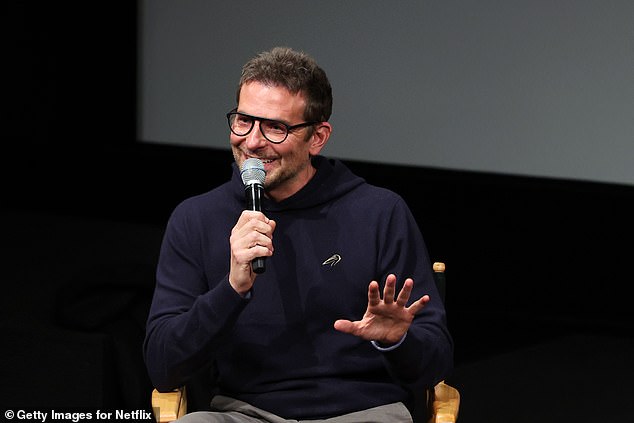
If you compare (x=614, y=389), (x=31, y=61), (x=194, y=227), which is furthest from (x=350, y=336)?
(x=31, y=61)

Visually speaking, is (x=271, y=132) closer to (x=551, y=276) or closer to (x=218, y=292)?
(x=218, y=292)

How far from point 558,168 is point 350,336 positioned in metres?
2.88

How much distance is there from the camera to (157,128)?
6.50m

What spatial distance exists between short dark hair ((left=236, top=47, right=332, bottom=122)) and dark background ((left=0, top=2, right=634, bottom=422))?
3.88ft

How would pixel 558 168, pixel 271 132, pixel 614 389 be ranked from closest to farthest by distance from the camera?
1. pixel 271 132
2. pixel 614 389
3. pixel 558 168

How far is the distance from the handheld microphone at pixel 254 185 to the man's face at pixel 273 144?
0.07 meters

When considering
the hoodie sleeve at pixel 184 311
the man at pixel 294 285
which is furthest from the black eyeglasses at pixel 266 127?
the hoodie sleeve at pixel 184 311

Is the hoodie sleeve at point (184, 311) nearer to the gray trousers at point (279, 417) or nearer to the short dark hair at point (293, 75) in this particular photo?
the gray trousers at point (279, 417)

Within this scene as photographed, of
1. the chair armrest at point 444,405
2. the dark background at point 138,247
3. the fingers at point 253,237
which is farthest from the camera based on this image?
the dark background at point 138,247

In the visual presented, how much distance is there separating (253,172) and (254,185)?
0.07m

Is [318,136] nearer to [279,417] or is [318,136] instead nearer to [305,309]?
[305,309]

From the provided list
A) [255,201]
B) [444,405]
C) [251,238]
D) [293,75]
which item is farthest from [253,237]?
[444,405]

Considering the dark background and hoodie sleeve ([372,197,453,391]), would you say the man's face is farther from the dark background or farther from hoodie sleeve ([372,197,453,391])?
the dark background

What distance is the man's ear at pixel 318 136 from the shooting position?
277 cm
